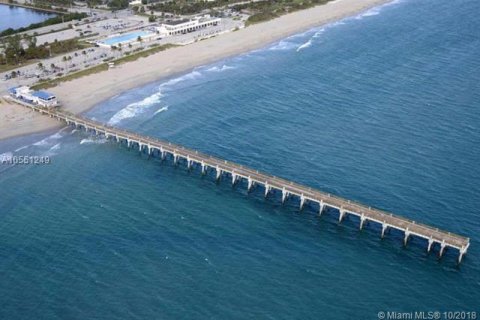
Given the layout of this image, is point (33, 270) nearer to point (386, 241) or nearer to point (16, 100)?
point (386, 241)

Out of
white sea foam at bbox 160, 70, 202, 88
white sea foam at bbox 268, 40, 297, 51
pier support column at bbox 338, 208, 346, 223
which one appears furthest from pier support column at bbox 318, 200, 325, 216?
white sea foam at bbox 268, 40, 297, 51

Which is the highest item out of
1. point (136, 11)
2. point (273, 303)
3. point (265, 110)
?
point (136, 11)

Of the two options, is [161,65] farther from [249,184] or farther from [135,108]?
[249,184]

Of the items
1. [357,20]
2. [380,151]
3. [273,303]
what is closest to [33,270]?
[273,303]

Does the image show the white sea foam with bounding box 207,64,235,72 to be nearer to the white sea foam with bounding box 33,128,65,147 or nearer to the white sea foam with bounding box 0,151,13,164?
the white sea foam with bounding box 33,128,65,147

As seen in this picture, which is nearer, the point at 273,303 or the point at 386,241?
the point at 273,303

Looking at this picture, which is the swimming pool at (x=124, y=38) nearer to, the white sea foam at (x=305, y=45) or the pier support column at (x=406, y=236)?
the white sea foam at (x=305, y=45)

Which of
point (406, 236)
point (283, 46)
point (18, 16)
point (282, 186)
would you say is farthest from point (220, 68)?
point (18, 16)
